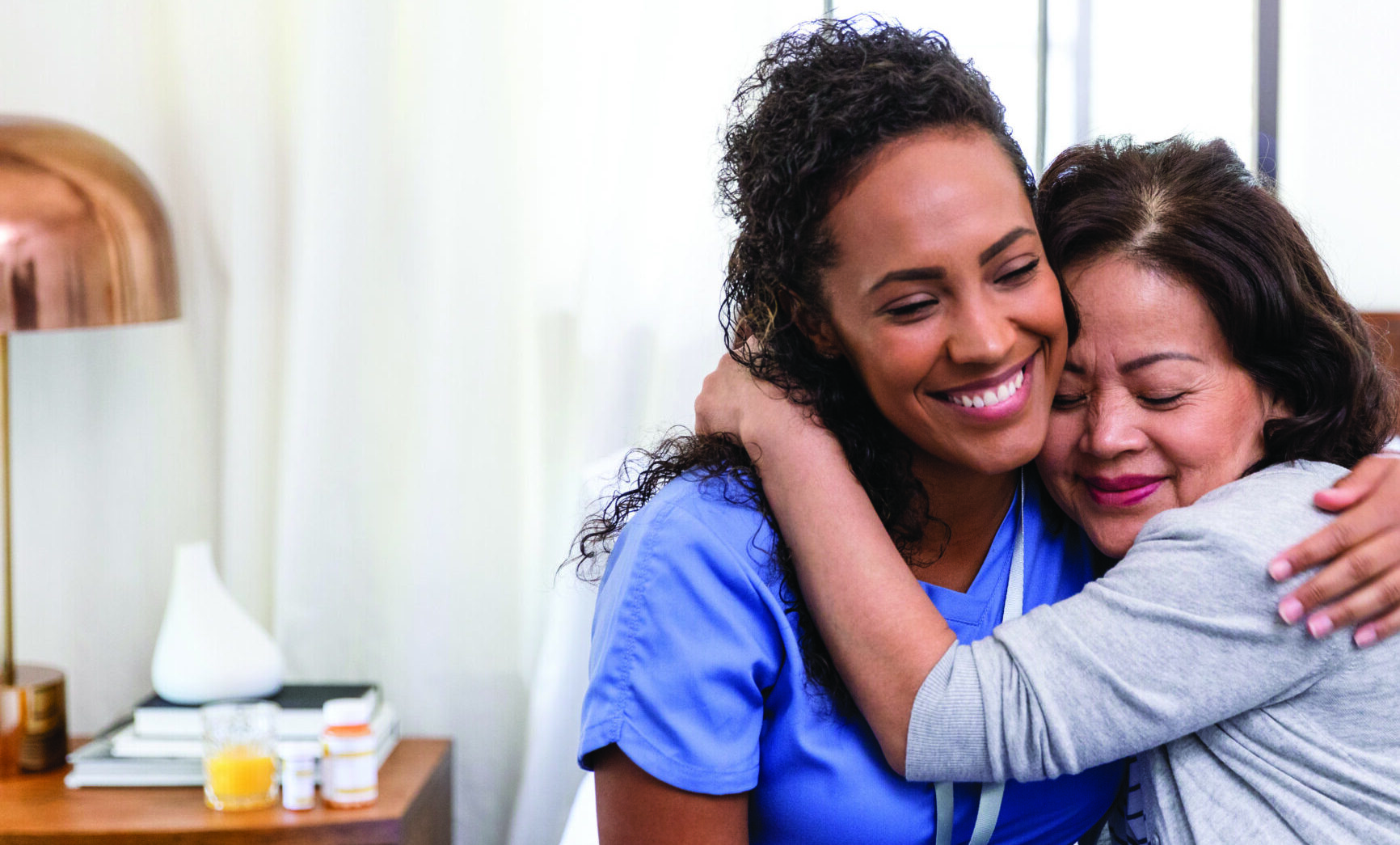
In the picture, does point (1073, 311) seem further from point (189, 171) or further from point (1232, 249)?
point (189, 171)

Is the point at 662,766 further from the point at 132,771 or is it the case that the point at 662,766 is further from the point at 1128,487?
the point at 132,771

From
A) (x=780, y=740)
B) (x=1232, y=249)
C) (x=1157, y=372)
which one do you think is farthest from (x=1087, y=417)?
(x=780, y=740)

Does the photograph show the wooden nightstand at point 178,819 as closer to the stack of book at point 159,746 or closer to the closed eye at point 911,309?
the stack of book at point 159,746

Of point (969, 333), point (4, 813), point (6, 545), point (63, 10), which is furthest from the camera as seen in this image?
point (63, 10)

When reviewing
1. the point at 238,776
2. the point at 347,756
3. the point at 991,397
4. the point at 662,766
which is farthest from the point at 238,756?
the point at 991,397

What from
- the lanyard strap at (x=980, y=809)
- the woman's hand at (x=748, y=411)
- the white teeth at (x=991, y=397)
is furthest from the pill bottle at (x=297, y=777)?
the white teeth at (x=991, y=397)

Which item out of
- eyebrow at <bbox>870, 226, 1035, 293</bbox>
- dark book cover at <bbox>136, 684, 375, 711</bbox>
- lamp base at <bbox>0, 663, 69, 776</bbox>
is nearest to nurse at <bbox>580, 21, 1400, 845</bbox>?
eyebrow at <bbox>870, 226, 1035, 293</bbox>

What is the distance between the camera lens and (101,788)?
5.87 ft

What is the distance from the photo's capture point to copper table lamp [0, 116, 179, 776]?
5.46 ft

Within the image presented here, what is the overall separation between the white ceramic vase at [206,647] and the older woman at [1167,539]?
1092mm

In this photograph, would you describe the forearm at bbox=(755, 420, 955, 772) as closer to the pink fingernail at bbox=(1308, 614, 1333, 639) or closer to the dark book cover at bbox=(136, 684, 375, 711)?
the pink fingernail at bbox=(1308, 614, 1333, 639)

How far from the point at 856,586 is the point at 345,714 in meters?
1.00

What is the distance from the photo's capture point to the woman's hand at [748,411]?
1032 millimetres

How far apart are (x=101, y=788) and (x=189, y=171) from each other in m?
1.02
